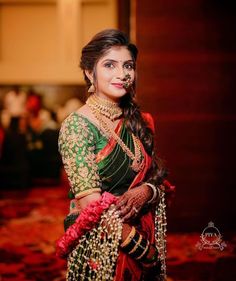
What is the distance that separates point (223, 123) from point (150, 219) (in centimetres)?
258

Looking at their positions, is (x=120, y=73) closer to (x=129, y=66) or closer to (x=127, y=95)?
(x=129, y=66)

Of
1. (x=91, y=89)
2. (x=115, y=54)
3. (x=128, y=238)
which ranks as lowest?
(x=128, y=238)

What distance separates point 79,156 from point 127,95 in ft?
1.24

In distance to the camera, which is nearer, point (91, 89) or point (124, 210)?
point (124, 210)

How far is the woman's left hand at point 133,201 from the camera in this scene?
159 centimetres

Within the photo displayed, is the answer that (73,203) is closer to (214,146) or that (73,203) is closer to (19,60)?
(214,146)

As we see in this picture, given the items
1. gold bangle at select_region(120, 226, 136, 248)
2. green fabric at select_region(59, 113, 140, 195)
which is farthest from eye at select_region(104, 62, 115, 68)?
gold bangle at select_region(120, 226, 136, 248)

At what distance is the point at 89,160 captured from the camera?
1.58 meters

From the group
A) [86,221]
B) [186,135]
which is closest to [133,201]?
[86,221]

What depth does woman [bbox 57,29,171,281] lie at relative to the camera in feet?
5.16

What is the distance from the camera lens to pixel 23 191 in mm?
6512

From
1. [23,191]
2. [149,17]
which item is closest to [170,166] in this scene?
[149,17]

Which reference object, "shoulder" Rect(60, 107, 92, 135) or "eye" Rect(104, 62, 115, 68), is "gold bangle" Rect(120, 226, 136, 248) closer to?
"shoulder" Rect(60, 107, 92, 135)

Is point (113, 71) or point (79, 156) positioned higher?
point (113, 71)
